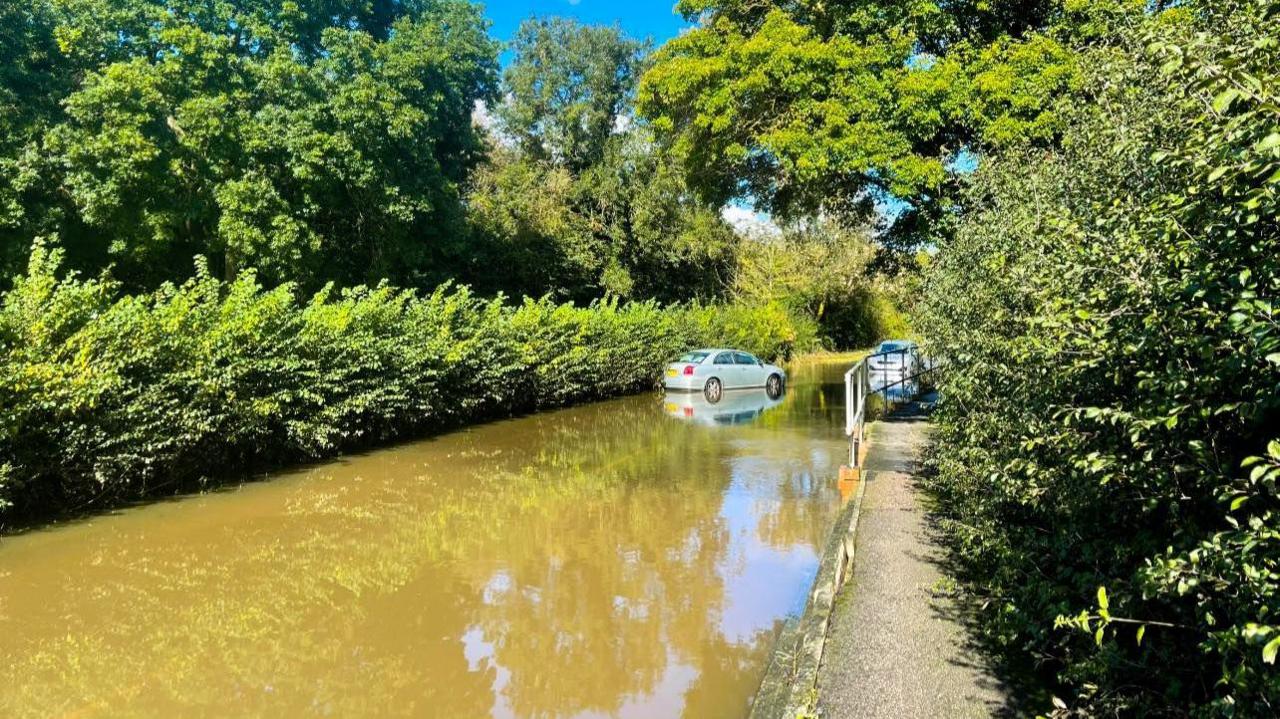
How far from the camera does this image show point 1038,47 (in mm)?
13516

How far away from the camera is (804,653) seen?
4.98 meters

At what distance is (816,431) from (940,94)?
7.20 meters

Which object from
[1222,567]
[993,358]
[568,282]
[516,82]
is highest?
[516,82]

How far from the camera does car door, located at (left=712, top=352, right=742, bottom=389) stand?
24000 millimetres

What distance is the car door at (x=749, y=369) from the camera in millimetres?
24750

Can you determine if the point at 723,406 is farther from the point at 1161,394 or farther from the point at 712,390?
the point at 1161,394

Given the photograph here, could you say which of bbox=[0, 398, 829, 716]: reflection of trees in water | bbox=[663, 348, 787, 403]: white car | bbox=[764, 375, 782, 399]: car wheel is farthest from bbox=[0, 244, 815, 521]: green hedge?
bbox=[764, 375, 782, 399]: car wheel

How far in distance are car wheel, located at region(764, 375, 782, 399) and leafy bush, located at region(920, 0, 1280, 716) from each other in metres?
19.7

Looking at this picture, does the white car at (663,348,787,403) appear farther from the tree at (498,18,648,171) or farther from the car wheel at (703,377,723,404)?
the tree at (498,18,648,171)

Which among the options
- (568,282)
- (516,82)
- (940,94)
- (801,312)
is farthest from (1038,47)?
(516,82)

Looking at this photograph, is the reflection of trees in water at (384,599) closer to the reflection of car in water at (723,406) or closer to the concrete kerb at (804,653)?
the concrete kerb at (804,653)

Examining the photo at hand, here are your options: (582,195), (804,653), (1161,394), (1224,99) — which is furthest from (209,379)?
(582,195)

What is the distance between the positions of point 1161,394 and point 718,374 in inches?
842

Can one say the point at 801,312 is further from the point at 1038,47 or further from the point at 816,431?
the point at 1038,47
